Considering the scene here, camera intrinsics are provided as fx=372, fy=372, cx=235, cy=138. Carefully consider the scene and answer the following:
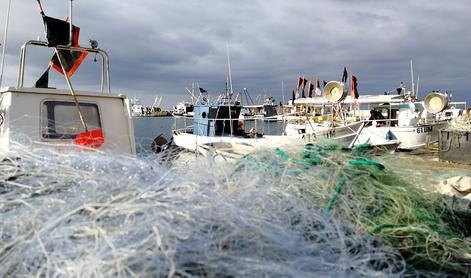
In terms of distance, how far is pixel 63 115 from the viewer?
471 cm

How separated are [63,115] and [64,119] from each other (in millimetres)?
67

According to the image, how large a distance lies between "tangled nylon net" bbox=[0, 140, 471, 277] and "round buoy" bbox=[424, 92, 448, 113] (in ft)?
46.3

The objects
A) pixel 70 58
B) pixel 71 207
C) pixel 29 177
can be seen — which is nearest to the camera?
pixel 71 207

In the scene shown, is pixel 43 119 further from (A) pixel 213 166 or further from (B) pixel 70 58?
(A) pixel 213 166

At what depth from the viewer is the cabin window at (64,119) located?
4.46 m

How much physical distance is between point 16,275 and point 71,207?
14.9 inches

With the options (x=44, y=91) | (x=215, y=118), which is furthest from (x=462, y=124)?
(x=44, y=91)

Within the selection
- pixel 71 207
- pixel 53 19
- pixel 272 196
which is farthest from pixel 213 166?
pixel 53 19

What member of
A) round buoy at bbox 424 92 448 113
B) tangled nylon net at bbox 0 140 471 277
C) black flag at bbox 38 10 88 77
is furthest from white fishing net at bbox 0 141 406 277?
round buoy at bbox 424 92 448 113

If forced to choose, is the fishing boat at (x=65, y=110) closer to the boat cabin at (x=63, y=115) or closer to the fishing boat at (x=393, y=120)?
the boat cabin at (x=63, y=115)

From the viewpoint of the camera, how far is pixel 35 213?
193 cm

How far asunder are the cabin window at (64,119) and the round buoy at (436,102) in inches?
579

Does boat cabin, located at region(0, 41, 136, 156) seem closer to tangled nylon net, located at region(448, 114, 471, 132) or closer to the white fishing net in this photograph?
the white fishing net

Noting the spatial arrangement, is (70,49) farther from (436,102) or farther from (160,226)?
(436,102)
